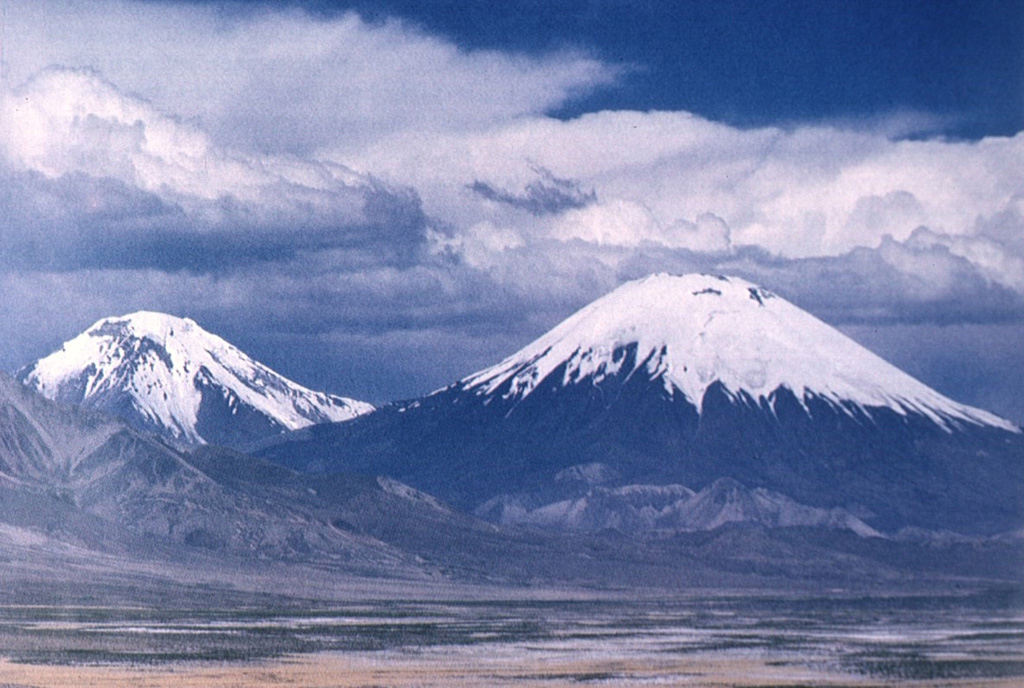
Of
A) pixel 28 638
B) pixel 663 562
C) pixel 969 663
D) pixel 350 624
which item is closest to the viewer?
pixel 969 663

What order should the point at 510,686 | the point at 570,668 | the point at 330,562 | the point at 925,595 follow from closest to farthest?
the point at 510,686
the point at 570,668
the point at 925,595
the point at 330,562

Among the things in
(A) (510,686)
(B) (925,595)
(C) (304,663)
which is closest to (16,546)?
(B) (925,595)

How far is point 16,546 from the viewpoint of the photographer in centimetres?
16712

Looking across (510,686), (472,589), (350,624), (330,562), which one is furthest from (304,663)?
(330,562)

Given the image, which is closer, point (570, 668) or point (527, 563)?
point (570, 668)

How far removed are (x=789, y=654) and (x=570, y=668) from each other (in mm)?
14673

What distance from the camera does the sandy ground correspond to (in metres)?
72.7

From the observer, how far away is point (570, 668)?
78875 millimetres

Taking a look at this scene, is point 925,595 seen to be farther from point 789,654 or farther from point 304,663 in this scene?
point 304,663

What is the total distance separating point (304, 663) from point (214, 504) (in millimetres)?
122038

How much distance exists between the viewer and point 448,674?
77.4 meters

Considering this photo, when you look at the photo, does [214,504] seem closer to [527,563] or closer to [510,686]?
[527,563]

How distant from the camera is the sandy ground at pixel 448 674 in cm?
7269

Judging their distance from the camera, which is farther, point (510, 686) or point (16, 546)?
point (16, 546)
